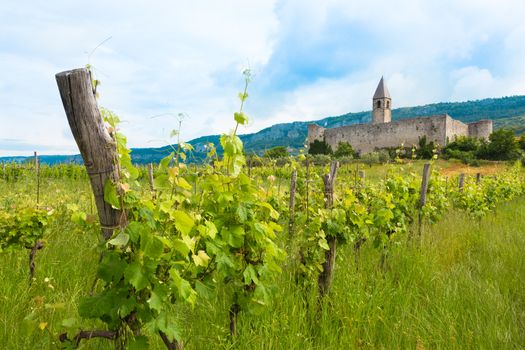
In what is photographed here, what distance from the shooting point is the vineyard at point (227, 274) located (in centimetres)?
139

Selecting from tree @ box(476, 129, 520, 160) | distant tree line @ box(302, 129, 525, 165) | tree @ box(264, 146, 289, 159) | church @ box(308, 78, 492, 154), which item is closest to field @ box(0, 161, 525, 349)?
tree @ box(264, 146, 289, 159)

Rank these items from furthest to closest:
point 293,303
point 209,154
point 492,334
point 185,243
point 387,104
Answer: point 387,104 < point 293,303 < point 492,334 < point 209,154 < point 185,243

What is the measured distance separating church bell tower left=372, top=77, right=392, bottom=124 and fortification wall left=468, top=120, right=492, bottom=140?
9399 mm

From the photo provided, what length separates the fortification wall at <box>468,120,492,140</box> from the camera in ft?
127

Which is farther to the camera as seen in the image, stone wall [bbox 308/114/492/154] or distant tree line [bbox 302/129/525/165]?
stone wall [bbox 308/114/492/154]

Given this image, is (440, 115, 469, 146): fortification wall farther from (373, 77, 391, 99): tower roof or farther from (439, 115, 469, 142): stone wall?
(373, 77, 391, 99): tower roof

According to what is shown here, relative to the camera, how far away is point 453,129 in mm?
37125

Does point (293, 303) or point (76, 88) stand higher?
point (76, 88)

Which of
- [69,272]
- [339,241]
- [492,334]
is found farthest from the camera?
[69,272]

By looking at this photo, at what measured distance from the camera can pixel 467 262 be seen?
3.88 metres

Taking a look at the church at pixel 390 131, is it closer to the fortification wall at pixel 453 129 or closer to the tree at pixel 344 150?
the fortification wall at pixel 453 129

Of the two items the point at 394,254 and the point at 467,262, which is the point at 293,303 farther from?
the point at 467,262

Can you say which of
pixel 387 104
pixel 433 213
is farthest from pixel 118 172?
pixel 387 104

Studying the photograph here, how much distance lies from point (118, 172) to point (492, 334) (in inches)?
104
